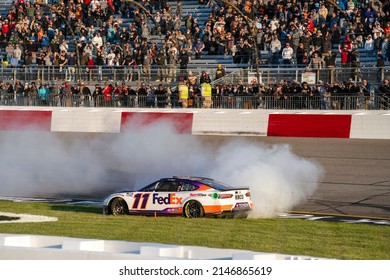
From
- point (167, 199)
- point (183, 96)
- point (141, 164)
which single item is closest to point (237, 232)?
point (167, 199)

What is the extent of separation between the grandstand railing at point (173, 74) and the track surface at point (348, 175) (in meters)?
3.62

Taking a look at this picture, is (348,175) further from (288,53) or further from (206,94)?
(288,53)

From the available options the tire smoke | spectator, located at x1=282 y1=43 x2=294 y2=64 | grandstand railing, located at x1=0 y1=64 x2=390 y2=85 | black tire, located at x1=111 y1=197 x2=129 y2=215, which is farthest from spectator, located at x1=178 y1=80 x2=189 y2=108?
black tire, located at x1=111 y1=197 x2=129 y2=215

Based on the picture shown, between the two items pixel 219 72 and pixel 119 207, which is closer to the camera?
pixel 119 207

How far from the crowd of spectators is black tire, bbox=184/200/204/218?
11.0 metres

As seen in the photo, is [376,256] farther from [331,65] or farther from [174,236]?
[331,65]

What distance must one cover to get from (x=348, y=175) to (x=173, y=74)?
38.4 feet

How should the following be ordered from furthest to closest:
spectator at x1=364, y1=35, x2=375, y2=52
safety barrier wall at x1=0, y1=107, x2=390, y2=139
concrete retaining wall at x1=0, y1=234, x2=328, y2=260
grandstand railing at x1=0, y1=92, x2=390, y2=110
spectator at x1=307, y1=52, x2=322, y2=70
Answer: spectator at x1=364, y1=35, x2=375, y2=52 < spectator at x1=307, y1=52, x2=322, y2=70 < grandstand railing at x1=0, y1=92, x2=390, y2=110 < safety barrier wall at x1=0, y1=107, x2=390, y2=139 < concrete retaining wall at x1=0, y1=234, x2=328, y2=260

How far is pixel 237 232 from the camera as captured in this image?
16609 mm

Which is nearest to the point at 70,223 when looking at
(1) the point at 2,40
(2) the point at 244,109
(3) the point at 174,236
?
(3) the point at 174,236

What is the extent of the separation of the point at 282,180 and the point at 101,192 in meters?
5.42

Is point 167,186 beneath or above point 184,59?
beneath

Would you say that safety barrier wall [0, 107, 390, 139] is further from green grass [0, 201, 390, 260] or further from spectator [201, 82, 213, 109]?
green grass [0, 201, 390, 260]

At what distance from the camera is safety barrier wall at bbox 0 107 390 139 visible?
25484 millimetres
